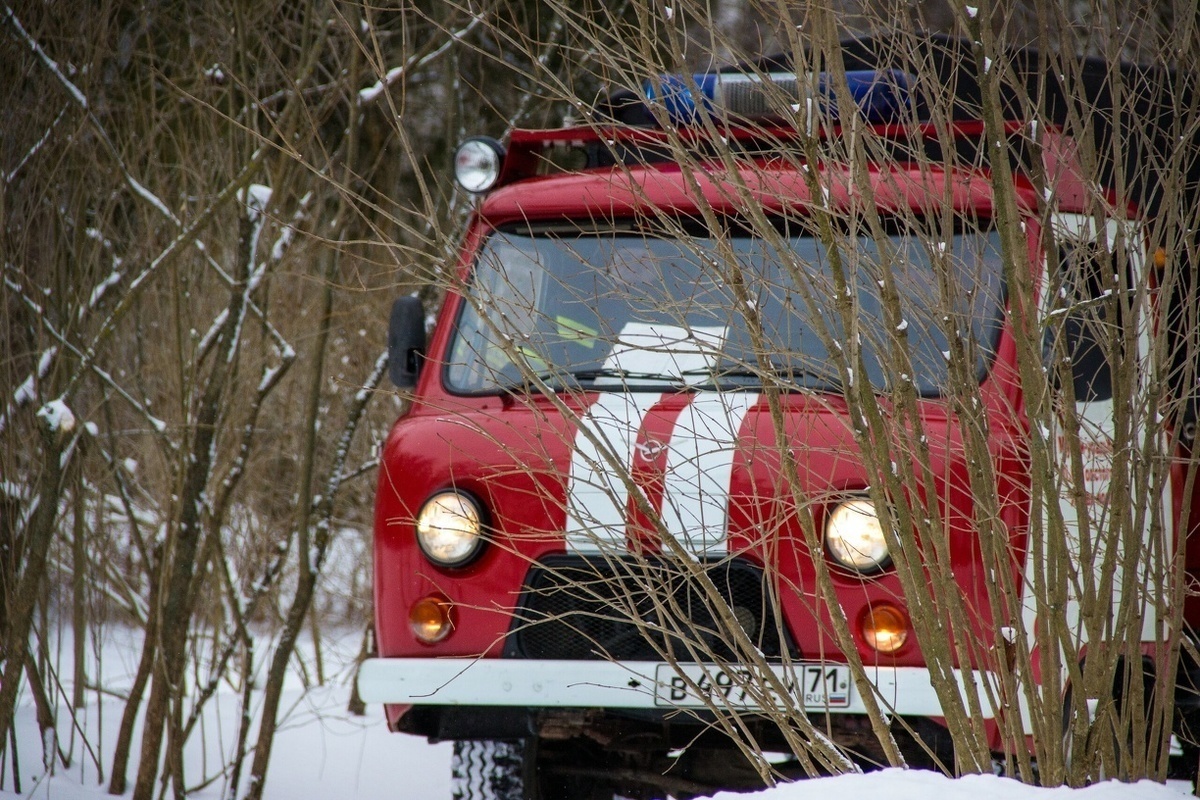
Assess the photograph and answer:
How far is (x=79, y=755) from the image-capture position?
594cm

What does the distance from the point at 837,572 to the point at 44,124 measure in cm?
337

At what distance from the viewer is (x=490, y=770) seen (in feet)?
13.5

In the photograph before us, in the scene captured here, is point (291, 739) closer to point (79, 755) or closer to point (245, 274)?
point (79, 755)

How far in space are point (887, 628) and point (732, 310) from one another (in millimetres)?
1210

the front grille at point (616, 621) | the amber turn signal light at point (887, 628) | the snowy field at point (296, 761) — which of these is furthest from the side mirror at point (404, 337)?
the amber turn signal light at point (887, 628)

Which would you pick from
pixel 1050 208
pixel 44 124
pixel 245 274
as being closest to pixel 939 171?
pixel 1050 208

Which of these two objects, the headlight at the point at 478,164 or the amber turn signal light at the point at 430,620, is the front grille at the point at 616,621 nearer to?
the amber turn signal light at the point at 430,620

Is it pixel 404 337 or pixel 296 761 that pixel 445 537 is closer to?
pixel 404 337

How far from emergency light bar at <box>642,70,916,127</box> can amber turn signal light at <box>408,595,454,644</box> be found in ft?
5.20

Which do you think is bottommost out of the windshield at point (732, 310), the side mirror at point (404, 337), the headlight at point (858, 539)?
the headlight at point (858, 539)

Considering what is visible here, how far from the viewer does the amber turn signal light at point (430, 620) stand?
3.79 m

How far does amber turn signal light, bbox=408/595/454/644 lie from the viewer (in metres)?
3.79

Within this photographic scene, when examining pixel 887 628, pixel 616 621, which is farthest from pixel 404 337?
pixel 887 628

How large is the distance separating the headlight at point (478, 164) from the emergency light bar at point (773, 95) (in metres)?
0.59
